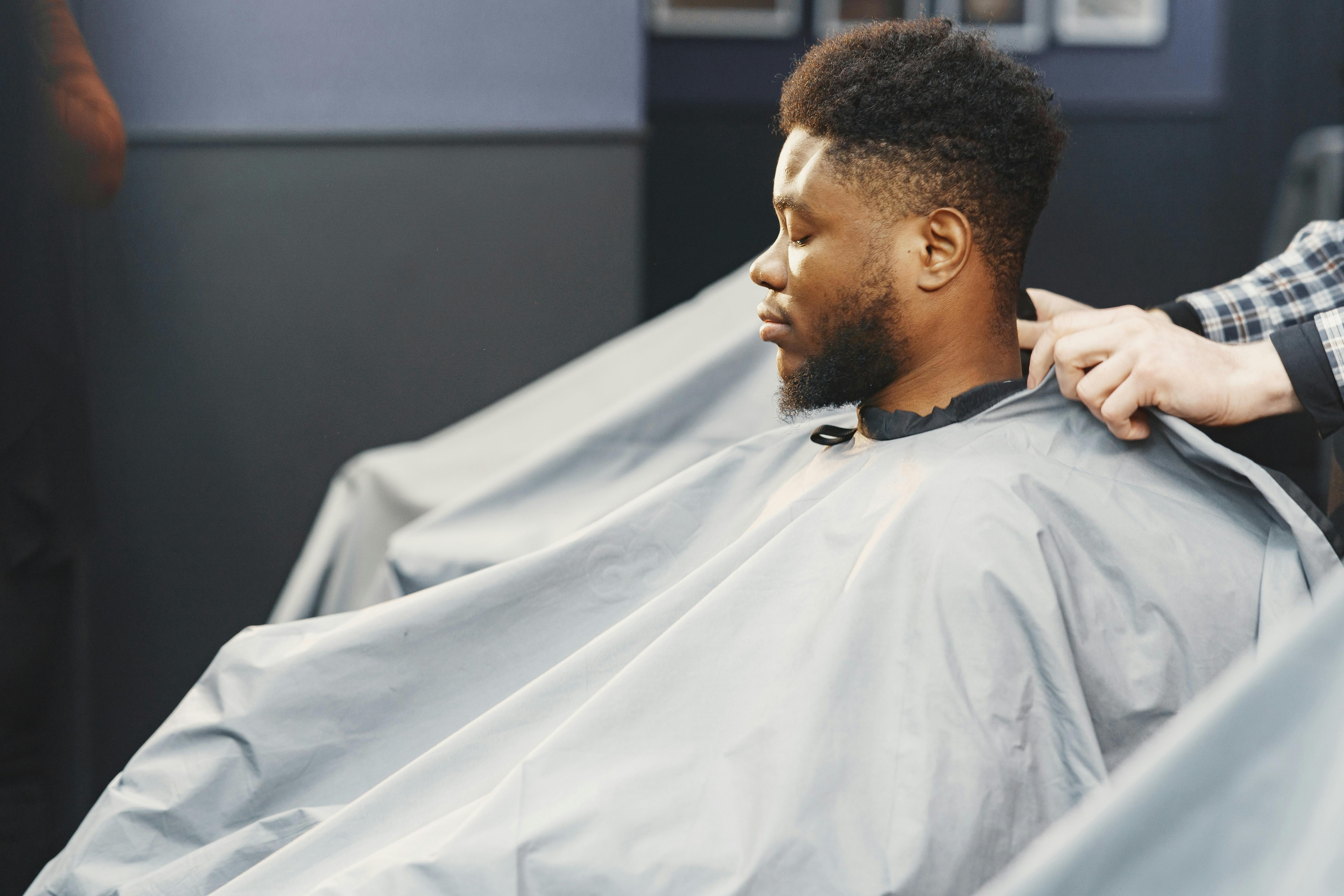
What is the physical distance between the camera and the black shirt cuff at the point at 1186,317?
4.35 ft

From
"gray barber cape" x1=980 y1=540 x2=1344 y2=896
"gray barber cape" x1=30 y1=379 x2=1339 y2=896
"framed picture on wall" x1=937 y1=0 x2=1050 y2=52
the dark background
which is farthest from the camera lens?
"framed picture on wall" x1=937 y1=0 x2=1050 y2=52

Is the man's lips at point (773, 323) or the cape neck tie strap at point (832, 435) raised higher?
the man's lips at point (773, 323)

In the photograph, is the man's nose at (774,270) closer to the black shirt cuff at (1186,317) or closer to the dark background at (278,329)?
the black shirt cuff at (1186,317)

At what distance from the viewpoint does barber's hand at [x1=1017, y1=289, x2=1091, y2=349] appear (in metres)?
1.26

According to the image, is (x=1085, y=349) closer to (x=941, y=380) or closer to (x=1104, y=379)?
(x=1104, y=379)

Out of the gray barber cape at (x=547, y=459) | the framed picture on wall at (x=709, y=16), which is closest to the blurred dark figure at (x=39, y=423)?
the gray barber cape at (x=547, y=459)

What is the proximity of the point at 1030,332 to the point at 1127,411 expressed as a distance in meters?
0.27

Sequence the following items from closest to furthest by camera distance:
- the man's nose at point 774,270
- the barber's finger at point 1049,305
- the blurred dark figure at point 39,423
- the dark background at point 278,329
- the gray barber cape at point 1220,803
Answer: the gray barber cape at point 1220,803
the man's nose at point 774,270
the barber's finger at point 1049,305
the blurred dark figure at point 39,423
the dark background at point 278,329

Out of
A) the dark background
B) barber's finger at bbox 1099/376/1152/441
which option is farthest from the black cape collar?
the dark background

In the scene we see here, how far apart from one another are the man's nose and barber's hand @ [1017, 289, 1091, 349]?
0.96 ft

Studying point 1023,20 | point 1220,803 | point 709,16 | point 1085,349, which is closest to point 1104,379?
point 1085,349

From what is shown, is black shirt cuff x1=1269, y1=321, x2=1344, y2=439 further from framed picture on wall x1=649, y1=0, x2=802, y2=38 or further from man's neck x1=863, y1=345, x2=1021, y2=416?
framed picture on wall x1=649, y1=0, x2=802, y2=38

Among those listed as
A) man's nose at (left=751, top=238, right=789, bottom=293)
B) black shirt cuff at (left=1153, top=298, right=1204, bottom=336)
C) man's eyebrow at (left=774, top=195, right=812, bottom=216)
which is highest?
man's eyebrow at (left=774, top=195, right=812, bottom=216)

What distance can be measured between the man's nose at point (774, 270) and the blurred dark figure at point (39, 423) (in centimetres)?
108
